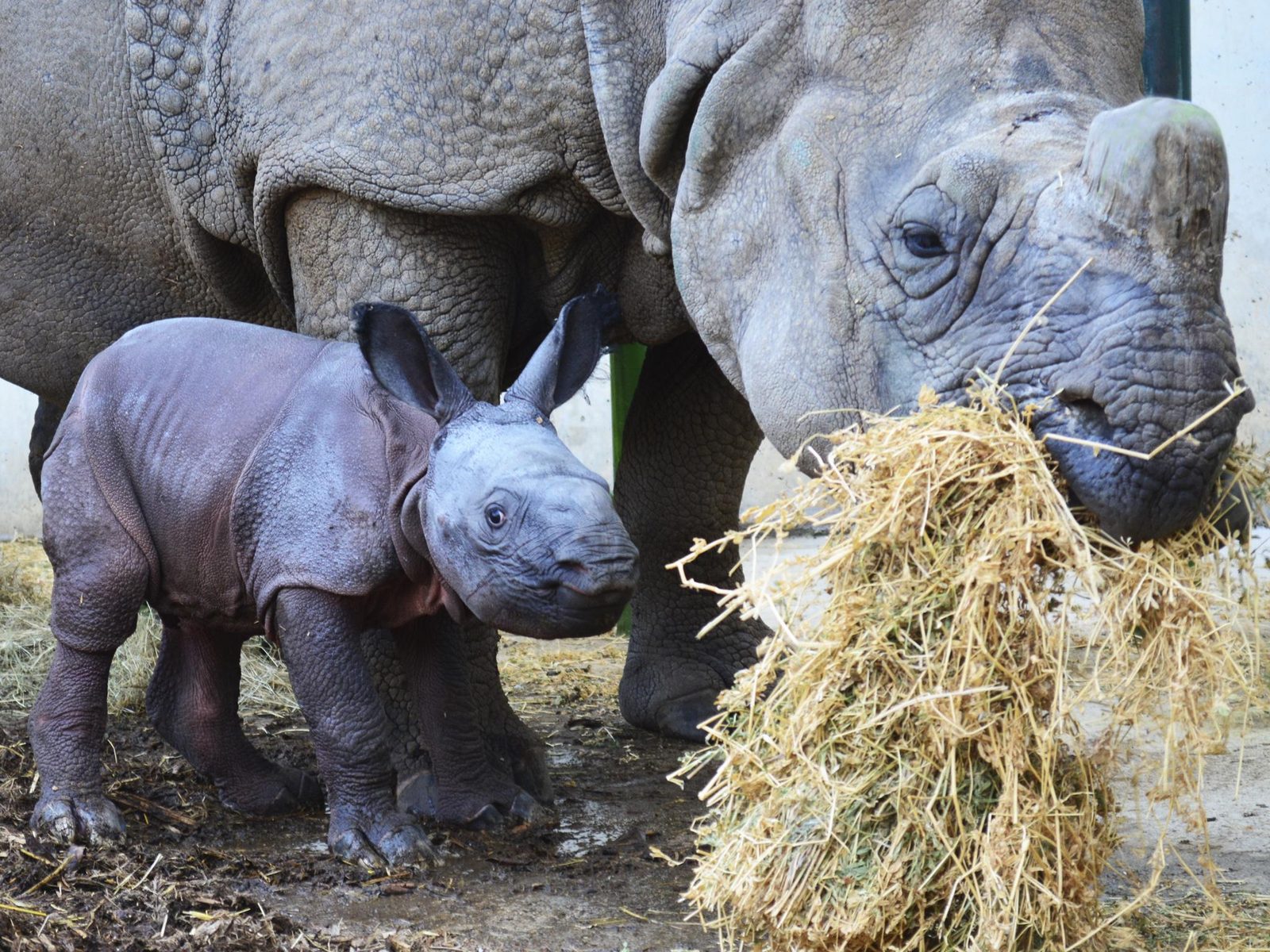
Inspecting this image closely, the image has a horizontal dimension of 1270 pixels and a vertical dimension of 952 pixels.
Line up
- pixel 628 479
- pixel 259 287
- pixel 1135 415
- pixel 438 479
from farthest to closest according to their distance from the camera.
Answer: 1. pixel 628 479
2. pixel 259 287
3. pixel 438 479
4. pixel 1135 415

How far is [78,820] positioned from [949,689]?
232 centimetres

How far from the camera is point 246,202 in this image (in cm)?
516

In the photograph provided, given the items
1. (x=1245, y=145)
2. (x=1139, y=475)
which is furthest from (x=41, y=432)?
(x=1245, y=145)

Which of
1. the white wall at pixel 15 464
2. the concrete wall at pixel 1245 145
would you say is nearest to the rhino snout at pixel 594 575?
the concrete wall at pixel 1245 145

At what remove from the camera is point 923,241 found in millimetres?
3648

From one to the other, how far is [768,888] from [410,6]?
2.52 m

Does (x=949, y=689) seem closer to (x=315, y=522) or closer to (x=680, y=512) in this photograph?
(x=315, y=522)

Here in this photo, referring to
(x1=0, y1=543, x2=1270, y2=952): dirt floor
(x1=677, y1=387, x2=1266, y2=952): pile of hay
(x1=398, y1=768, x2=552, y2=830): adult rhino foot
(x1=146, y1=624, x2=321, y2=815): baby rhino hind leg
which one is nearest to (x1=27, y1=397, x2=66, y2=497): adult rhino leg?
(x1=0, y1=543, x2=1270, y2=952): dirt floor

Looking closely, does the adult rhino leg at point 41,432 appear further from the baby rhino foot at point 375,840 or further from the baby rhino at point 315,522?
the baby rhino foot at point 375,840

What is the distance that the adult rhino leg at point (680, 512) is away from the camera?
597cm

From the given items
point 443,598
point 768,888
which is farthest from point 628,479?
point 768,888

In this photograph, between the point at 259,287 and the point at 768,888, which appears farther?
the point at 259,287

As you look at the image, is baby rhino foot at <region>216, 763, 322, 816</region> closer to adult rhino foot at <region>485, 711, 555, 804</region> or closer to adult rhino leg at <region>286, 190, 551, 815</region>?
adult rhino leg at <region>286, 190, 551, 815</region>

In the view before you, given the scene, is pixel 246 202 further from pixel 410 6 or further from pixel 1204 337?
pixel 1204 337
